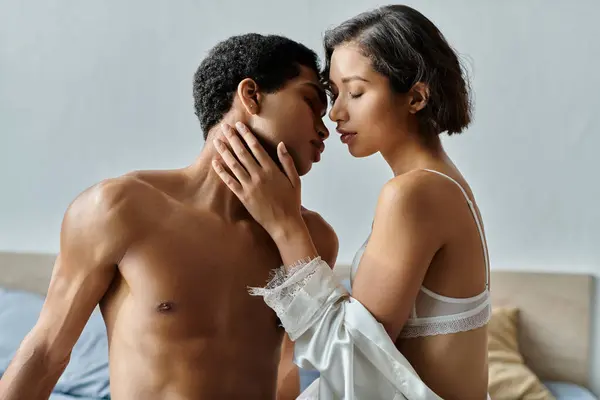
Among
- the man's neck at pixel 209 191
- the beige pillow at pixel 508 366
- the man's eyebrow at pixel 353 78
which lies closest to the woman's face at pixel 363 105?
the man's eyebrow at pixel 353 78


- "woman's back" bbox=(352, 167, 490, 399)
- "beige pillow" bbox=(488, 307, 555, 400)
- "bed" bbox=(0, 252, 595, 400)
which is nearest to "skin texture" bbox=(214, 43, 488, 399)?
"woman's back" bbox=(352, 167, 490, 399)

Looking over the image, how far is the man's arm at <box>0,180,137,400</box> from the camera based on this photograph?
1016mm

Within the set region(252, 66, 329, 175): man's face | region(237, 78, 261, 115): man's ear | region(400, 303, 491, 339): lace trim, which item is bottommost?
region(400, 303, 491, 339): lace trim

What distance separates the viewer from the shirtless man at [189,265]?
1.03m

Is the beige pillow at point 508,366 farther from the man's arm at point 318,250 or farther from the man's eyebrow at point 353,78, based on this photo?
the man's eyebrow at point 353,78

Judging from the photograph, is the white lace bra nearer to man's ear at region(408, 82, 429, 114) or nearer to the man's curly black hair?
man's ear at region(408, 82, 429, 114)

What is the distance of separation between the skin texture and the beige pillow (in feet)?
3.45

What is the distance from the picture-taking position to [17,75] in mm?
2814

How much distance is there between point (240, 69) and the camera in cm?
117

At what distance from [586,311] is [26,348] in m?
2.00

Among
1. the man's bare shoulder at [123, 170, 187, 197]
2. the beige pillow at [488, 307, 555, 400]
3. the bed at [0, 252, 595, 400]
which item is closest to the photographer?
the man's bare shoulder at [123, 170, 187, 197]

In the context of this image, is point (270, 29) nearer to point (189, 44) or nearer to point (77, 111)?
point (189, 44)

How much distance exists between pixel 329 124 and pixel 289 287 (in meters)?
1.51

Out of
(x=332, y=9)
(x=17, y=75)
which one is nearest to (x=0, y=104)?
(x=17, y=75)
